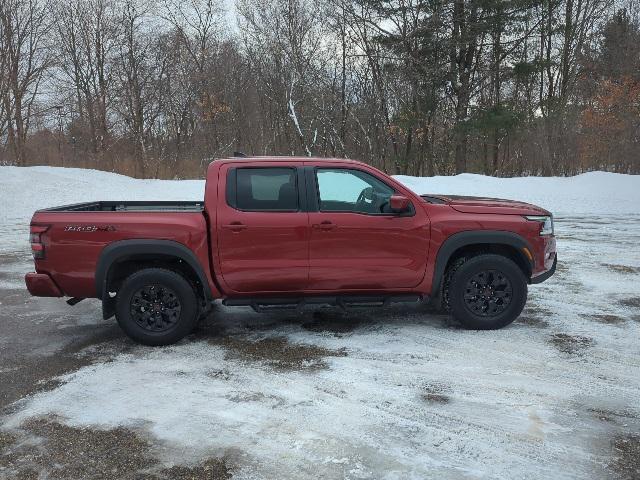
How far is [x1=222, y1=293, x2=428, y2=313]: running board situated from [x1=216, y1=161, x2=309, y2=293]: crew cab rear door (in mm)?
108

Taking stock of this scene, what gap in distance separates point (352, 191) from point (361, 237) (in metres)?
0.52

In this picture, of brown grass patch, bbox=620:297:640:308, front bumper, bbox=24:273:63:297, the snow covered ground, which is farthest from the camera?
brown grass patch, bbox=620:297:640:308

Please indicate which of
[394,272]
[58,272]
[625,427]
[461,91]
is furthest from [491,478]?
[461,91]

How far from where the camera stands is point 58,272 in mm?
4766

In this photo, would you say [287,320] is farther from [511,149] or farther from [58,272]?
[511,149]

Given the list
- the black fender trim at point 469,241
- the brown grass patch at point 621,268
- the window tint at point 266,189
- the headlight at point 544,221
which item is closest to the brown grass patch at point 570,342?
the black fender trim at point 469,241

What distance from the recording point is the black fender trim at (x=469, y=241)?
5008 mm

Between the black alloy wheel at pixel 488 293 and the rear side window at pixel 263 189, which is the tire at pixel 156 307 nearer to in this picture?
the rear side window at pixel 263 189

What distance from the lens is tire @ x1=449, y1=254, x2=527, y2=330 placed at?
509 centimetres

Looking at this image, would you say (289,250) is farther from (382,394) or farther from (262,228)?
(382,394)

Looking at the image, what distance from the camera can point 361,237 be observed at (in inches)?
193

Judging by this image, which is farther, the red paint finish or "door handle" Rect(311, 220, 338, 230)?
"door handle" Rect(311, 220, 338, 230)

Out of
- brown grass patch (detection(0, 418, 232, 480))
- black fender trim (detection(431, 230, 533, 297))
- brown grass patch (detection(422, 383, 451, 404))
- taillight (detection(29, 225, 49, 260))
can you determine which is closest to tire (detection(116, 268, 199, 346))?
taillight (detection(29, 225, 49, 260))

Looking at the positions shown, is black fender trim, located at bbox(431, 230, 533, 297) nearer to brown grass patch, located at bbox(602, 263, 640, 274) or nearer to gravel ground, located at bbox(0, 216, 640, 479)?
gravel ground, located at bbox(0, 216, 640, 479)
